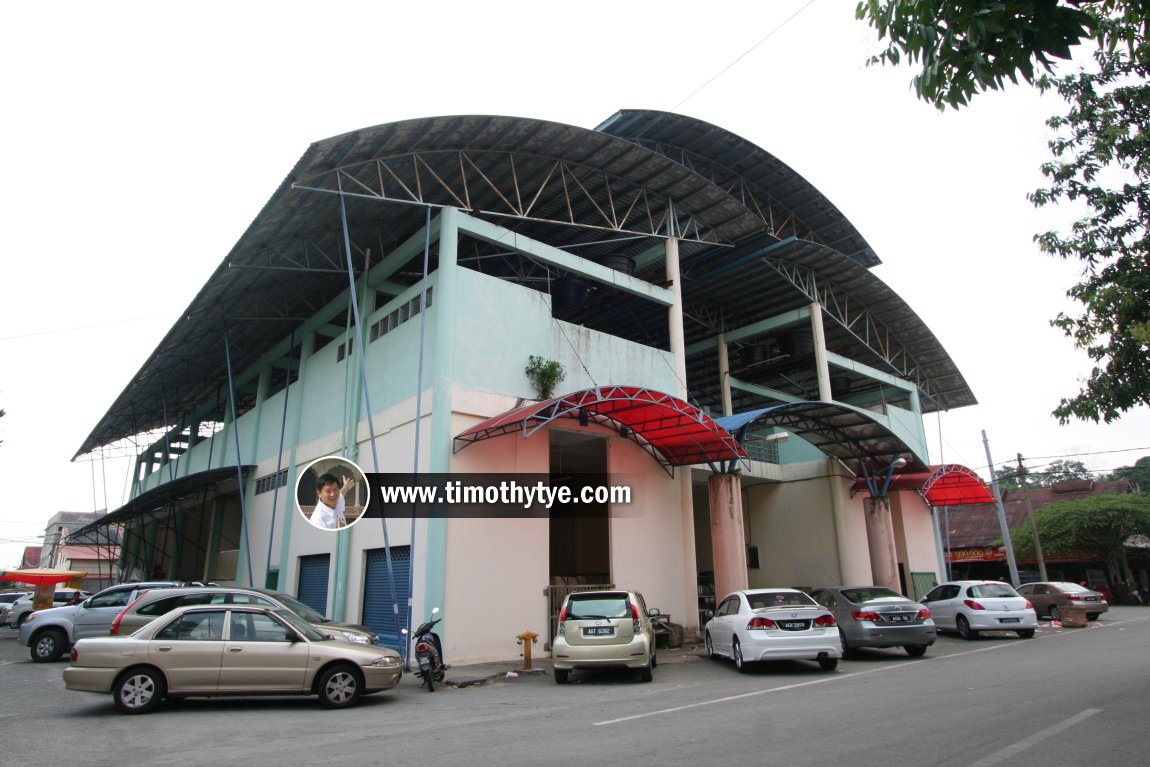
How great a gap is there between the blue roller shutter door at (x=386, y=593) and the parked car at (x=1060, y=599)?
2014 centimetres

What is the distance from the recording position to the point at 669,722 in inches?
294

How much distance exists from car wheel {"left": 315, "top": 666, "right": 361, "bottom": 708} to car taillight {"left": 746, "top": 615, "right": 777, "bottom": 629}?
20.7 feet

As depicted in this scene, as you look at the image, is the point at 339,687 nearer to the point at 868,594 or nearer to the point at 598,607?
the point at 598,607

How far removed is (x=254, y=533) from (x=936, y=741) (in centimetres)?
2410

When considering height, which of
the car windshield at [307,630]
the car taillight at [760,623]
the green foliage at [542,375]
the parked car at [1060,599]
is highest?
the green foliage at [542,375]

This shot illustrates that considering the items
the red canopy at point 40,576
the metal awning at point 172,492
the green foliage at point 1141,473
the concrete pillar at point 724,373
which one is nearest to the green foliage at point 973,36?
the concrete pillar at point 724,373

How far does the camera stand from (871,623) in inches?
525

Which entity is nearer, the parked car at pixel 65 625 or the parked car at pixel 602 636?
the parked car at pixel 602 636

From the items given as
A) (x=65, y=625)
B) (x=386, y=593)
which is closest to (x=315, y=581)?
(x=386, y=593)

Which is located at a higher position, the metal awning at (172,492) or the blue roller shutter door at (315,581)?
the metal awning at (172,492)

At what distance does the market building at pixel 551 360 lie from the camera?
15.2 metres

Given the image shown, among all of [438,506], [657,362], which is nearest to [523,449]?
[438,506]

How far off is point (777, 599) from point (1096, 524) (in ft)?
99.1

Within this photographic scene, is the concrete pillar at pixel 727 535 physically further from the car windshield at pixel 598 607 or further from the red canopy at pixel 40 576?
the red canopy at pixel 40 576
